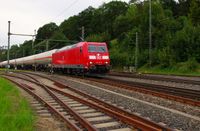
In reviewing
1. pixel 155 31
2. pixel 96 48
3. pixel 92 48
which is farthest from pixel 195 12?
pixel 92 48

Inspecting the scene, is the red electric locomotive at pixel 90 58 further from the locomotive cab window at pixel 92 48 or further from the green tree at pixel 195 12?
the green tree at pixel 195 12

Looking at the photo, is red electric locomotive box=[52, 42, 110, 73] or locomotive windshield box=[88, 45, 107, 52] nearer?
red electric locomotive box=[52, 42, 110, 73]

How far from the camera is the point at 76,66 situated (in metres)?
32.4

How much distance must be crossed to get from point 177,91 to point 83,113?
7.04 meters

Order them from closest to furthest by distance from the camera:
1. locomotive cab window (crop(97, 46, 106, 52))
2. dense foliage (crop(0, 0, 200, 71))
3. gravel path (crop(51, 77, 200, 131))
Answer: gravel path (crop(51, 77, 200, 131)) < locomotive cab window (crop(97, 46, 106, 52)) < dense foliage (crop(0, 0, 200, 71))

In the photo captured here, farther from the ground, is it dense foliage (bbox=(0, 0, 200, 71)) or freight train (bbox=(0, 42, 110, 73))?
dense foliage (bbox=(0, 0, 200, 71))

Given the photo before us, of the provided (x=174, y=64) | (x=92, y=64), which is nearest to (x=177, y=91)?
(x=92, y=64)

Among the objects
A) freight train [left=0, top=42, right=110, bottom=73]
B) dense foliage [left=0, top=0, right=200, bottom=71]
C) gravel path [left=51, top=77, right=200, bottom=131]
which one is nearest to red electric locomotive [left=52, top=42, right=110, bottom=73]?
freight train [left=0, top=42, right=110, bottom=73]

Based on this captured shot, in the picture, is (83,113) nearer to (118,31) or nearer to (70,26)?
(118,31)

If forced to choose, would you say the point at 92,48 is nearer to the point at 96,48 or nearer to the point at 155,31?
the point at 96,48

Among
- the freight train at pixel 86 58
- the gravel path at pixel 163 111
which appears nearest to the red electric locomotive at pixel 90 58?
the freight train at pixel 86 58

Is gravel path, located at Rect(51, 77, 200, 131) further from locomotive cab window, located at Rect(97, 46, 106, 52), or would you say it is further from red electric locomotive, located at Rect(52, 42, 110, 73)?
locomotive cab window, located at Rect(97, 46, 106, 52)

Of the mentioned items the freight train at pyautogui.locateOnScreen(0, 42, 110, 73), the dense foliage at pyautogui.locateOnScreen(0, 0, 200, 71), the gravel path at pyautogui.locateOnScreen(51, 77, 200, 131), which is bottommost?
the gravel path at pyautogui.locateOnScreen(51, 77, 200, 131)

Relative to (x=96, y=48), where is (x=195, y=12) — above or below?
above
